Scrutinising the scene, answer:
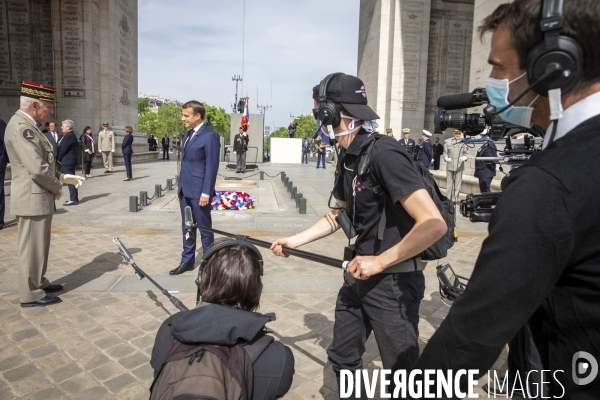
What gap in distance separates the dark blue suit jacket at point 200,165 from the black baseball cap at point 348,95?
11.3ft

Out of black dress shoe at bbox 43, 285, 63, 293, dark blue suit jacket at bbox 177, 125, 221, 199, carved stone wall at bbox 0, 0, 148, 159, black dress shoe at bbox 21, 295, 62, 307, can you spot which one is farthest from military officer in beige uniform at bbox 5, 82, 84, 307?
carved stone wall at bbox 0, 0, 148, 159

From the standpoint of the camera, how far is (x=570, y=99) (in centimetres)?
105

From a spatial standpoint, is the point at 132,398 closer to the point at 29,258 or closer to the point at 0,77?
the point at 29,258

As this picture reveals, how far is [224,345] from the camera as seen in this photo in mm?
1589

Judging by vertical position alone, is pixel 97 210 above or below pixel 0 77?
below

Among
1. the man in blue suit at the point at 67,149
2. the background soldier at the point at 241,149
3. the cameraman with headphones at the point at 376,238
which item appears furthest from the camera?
the background soldier at the point at 241,149

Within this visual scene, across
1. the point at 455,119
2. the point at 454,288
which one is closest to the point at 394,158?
the point at 455,119

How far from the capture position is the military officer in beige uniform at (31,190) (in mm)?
4414

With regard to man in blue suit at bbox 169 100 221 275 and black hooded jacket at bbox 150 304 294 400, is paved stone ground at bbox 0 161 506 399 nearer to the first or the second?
man in blue suit at bbox 169 100 221 275

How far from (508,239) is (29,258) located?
4797 millimetres

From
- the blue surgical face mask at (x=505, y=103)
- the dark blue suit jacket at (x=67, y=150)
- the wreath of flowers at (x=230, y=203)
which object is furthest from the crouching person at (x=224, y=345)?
the dark blue suit jacket at (x=67, y=150)

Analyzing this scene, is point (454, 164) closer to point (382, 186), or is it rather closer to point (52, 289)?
point (52, 289)

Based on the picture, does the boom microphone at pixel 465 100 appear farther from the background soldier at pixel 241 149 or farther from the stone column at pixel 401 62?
the stone column at pixel 401 62

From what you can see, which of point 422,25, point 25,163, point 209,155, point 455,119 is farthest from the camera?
point 422,25
